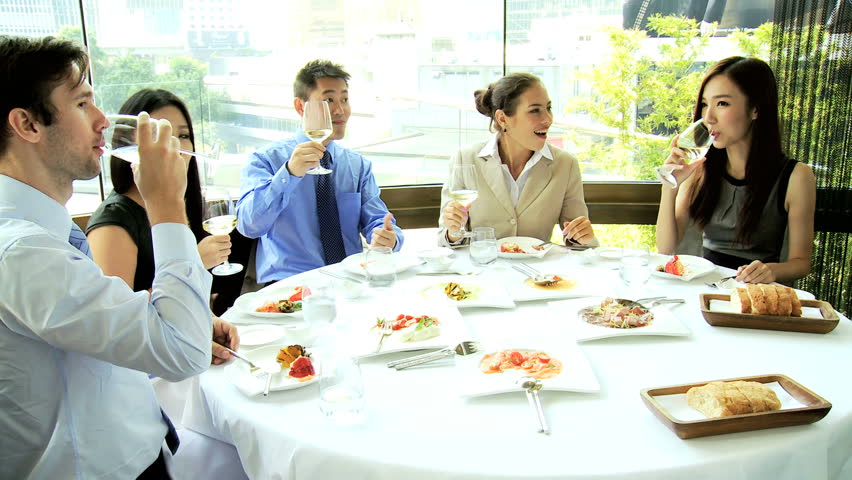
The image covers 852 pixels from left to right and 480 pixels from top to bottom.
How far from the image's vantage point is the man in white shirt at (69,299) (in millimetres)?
1152

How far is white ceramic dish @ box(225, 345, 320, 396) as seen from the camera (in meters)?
1.38

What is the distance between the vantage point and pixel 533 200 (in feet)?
9.82

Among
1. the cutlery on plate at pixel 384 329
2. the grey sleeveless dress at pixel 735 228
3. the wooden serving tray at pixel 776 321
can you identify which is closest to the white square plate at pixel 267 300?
the cutlery on plate at pixel 384 329

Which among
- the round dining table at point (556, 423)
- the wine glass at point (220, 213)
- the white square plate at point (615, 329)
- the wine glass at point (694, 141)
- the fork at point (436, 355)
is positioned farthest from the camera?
the wine glass at point (694, 141)

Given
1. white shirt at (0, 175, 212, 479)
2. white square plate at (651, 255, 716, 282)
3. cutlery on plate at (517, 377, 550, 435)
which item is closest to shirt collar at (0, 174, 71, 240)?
white shirt at (0, 175, 212, 479)

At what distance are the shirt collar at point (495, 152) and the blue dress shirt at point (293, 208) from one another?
1.92ft

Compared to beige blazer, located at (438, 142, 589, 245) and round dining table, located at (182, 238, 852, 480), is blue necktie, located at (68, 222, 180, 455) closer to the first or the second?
round dining table, located at (182, 238, 852, 480)

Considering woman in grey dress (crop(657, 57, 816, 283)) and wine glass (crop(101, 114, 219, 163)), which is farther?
woman in grey dress (crop(657, 57, 816, 283))

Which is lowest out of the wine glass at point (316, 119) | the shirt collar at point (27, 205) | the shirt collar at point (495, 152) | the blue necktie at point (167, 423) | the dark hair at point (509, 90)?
the blue necktie at point (167, 423)

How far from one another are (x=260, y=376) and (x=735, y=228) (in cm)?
223

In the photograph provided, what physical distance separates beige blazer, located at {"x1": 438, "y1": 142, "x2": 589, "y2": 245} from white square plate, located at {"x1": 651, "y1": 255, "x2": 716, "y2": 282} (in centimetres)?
75

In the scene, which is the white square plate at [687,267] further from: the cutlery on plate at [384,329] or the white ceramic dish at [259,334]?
A: the white ceramic dish at [259,334]

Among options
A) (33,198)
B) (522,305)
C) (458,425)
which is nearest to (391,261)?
(522,305)

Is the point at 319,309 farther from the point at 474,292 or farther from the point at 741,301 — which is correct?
the point at 741,301
